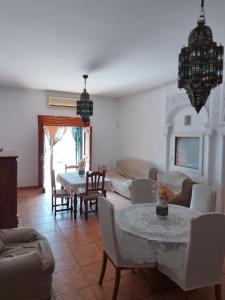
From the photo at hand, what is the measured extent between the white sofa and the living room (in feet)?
0.78

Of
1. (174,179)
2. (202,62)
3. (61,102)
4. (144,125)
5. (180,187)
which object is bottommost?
(180,187)

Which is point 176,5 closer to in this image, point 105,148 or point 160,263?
point 160,263

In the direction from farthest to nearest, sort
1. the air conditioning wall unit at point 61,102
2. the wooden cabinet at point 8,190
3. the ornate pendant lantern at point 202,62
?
1. the air conditioning wall unit at point 61,102
2. the wooden cabinet at point 8,190
3. the ornate pendant lantern at point 202,62

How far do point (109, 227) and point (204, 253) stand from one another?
0.86 metres

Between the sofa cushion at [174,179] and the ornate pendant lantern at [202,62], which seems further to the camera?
the sofa cushion at [174,179]

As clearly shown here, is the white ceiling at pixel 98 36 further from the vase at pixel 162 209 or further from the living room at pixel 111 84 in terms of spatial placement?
the vase at pixel 162 209

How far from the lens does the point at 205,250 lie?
1906mm

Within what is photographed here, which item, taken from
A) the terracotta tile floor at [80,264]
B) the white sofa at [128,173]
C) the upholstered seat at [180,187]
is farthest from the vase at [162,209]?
the white sofa at [128,173]

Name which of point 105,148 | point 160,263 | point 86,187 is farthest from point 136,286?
point 105,148

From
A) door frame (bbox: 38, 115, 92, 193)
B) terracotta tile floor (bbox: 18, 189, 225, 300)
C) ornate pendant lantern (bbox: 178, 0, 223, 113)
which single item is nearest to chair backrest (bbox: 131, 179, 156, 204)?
terracotta tile floor (bbox: 18, 189, 225, 300)

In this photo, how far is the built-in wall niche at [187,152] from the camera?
4630 mm

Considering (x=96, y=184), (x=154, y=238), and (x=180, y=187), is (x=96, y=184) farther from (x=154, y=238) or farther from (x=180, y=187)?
(x=154, y=238)

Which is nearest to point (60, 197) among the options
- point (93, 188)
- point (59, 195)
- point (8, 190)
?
point (59, 195)

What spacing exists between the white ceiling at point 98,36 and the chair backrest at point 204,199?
1.98 m
